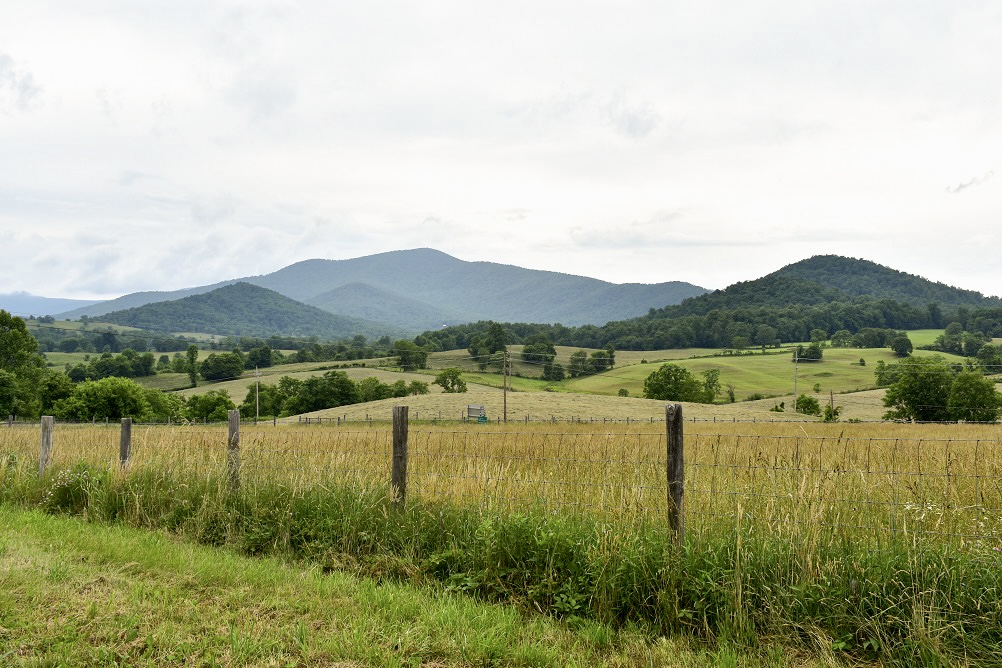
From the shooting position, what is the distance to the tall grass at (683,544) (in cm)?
529

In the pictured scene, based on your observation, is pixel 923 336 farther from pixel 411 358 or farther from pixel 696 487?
pixel 696 487

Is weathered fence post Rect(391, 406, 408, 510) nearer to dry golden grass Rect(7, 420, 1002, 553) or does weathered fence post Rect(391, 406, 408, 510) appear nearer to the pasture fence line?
the pasture fence line

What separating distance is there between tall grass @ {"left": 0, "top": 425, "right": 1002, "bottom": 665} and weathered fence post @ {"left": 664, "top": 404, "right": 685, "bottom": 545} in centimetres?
15

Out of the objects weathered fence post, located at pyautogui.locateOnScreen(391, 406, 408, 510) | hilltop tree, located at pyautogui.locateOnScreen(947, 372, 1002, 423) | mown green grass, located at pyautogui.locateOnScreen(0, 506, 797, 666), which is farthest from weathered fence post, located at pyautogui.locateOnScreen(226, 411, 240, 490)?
hilltop tree, located at pyautogui.locateOnScreen(947, 372, 1002, 423)

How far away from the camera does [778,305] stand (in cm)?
19188

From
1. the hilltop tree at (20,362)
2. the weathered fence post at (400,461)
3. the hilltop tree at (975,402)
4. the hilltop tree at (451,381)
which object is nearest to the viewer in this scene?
the weathered fence post at (400,461)

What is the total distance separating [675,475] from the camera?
6395 millimetres

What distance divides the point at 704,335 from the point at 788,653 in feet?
536

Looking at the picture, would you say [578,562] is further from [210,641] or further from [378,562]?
[210,641]

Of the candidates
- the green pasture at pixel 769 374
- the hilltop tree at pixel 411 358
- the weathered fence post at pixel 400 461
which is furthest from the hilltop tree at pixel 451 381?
the weathered fence post at pixel 400 461

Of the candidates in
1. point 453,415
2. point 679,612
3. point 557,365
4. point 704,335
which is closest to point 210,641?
point 679,612

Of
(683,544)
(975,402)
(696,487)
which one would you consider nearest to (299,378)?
(975,402)

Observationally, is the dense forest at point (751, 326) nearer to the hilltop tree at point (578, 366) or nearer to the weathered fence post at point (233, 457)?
the hilltop tree at point (578, 366)

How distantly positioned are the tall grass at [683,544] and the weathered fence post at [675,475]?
154 millimetres
